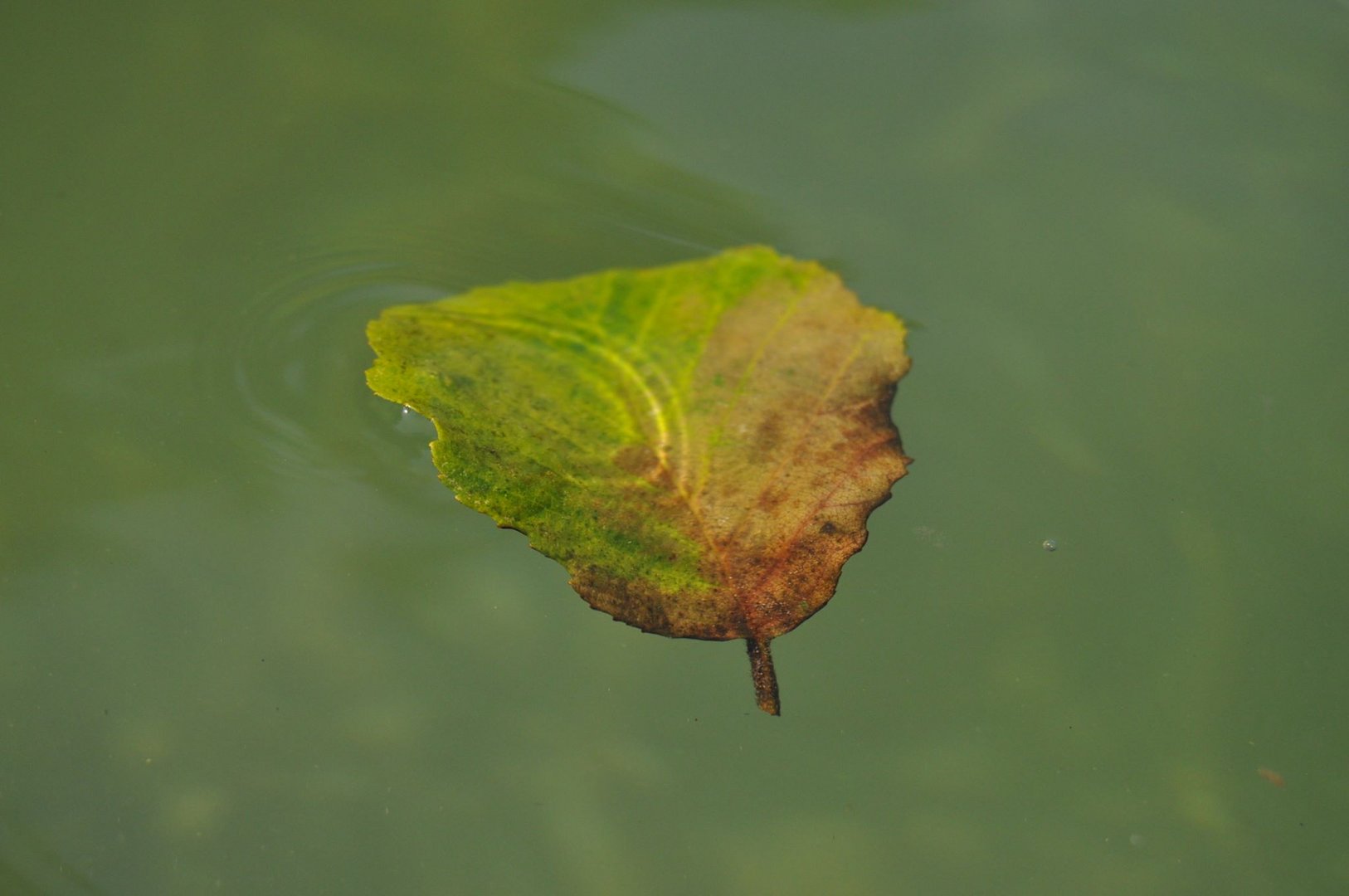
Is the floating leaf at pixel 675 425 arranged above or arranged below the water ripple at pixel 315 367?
above

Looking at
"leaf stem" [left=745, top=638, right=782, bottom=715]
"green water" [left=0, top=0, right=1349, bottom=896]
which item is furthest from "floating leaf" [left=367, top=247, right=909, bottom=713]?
"green water" [left=0, top=0, right=1349, bottom=896]

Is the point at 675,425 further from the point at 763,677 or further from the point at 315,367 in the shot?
the point at 315,367

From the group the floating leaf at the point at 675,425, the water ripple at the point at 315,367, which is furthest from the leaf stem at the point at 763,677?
the water ripple at the point at 315,367

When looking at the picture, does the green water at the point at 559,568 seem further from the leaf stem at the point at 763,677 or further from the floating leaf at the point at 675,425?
the floating leaf at the point at 675,425

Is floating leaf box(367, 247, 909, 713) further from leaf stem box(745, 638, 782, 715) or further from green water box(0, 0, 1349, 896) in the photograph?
green water box(0, 0, 1349, 896)

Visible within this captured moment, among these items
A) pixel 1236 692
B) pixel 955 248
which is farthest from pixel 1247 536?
pixel 955 248

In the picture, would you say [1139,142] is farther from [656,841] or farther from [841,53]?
[656,841]

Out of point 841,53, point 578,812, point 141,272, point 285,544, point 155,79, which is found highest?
point 841,53
